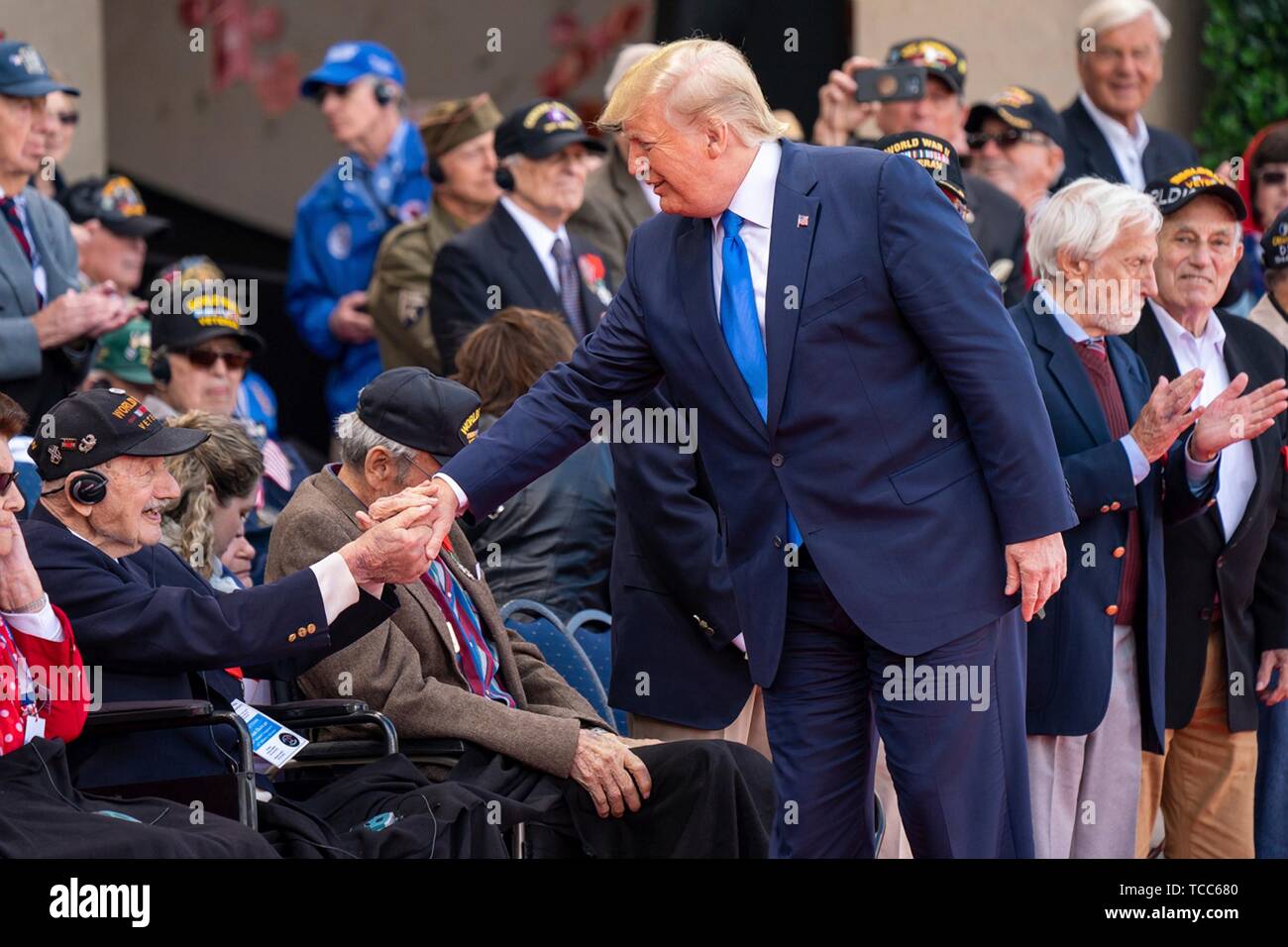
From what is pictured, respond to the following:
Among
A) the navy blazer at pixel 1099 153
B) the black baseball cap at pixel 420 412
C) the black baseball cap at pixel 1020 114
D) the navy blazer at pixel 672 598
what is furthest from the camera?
the navy blazer at pixel 1099 153

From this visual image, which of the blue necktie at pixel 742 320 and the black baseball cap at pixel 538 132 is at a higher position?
the black baseball cap at pixel 538 132

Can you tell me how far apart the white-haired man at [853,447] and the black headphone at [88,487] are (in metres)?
1.35

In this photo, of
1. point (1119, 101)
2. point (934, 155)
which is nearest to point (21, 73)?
point (934, 155)

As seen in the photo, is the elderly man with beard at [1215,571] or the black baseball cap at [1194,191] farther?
the black baseball cap at [1194,191]

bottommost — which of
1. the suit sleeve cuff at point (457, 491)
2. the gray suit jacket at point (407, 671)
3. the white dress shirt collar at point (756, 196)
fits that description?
the gray suit jacket at point (407, 671)

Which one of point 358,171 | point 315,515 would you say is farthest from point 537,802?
point 358,171

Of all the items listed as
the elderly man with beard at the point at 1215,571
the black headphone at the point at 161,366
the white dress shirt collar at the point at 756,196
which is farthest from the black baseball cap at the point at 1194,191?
the black headphone at the point at 161,366

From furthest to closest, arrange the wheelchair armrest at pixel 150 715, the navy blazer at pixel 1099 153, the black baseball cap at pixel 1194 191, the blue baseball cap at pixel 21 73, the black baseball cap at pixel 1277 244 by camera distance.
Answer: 1. the navy blazer at pixel 1099 153
2. the blue baseball cap at pixel 21 73
3. the black baseball cap at pixel 1277 244
4. the black baseball cap at pixel 1194 191
5. the wheelchair armrest at pixel 150 715

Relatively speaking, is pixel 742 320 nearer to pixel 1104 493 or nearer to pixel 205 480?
pixel 1104 493

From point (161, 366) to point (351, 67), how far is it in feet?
6.86

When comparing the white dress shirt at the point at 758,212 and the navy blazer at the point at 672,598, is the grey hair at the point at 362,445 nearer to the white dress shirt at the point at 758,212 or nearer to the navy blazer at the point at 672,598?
the navy blazer at the point at 672,598

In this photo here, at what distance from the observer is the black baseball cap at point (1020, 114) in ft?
25.0

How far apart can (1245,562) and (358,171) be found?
404 cm
